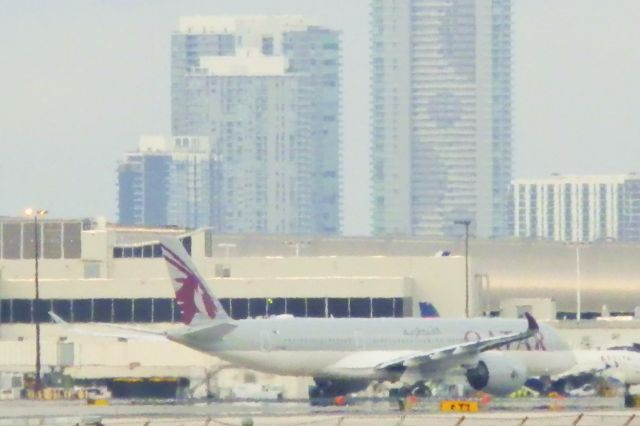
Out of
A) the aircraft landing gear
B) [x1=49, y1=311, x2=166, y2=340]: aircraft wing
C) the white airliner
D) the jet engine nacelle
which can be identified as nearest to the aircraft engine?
the aircraft landing gear

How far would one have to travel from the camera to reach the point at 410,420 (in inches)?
3140

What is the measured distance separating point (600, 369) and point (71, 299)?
39.1 m

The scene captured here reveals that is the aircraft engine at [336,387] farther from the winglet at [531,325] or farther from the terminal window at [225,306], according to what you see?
the terminal window at [225,306]

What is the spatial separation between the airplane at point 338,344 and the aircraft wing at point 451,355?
43 mm

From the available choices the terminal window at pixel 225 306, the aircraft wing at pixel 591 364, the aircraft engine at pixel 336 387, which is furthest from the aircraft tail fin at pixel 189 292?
the terminal window at pixel 225 306

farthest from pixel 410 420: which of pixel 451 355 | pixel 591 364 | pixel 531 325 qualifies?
pixel 591 364

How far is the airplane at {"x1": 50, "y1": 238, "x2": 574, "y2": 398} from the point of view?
337 ft

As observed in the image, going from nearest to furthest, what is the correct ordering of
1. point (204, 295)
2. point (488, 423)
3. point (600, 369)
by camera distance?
point (488, 423)
point (204, 295)
point (600, 369)

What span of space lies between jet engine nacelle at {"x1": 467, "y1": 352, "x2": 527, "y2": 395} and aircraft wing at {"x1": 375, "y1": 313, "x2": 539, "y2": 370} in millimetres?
596

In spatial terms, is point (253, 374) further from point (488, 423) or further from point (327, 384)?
point (488, 423)

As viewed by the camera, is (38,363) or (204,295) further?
(38,363)

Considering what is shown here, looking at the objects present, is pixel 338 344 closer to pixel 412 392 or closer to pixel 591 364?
pixel 412 392

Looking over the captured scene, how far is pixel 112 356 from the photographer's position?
126 meters

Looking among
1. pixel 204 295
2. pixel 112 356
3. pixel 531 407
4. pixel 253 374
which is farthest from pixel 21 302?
pixel 531 407
